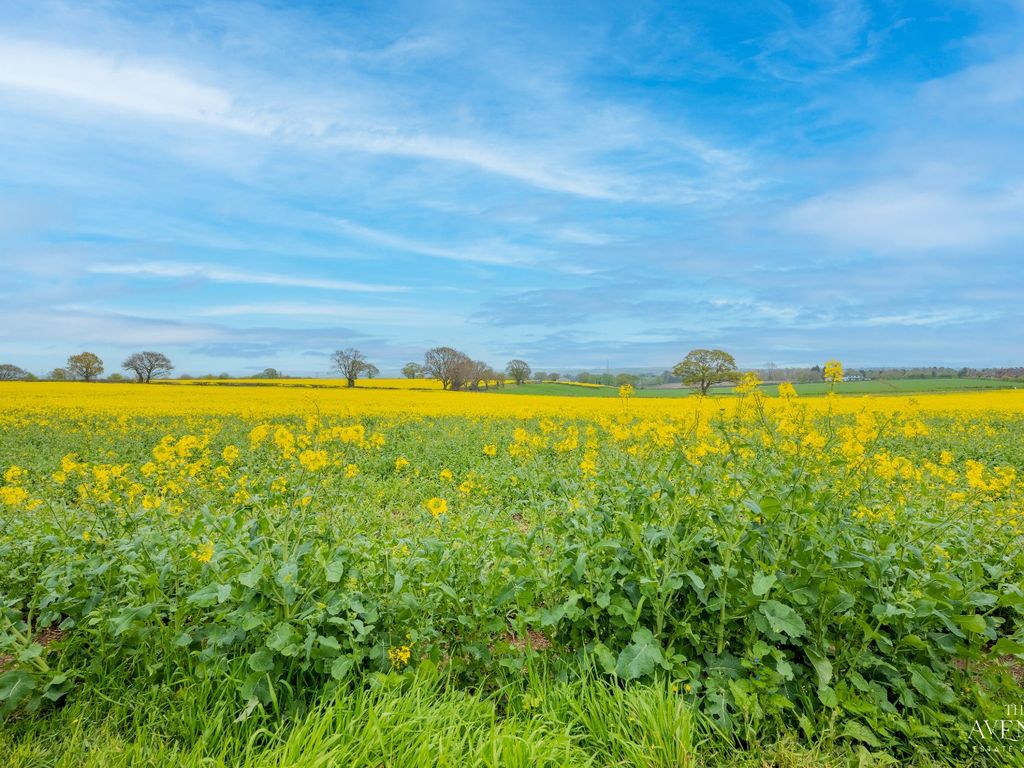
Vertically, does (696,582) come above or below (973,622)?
above

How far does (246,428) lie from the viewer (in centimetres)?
1497

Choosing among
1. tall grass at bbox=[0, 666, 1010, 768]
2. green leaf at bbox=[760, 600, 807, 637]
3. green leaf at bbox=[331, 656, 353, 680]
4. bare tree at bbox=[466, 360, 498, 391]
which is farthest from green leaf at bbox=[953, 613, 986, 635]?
bare tree at bbox=[466, 360, 498, 391]

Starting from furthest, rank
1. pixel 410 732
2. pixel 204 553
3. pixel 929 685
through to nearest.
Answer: pixel 204 553, pixel 929 685, pixel 410 732

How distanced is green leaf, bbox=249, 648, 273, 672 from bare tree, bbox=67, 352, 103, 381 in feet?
192

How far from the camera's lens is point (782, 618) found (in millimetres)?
3016

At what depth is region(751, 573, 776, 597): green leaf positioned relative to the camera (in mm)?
2916

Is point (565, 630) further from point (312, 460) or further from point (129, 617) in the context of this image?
point (129, 617)

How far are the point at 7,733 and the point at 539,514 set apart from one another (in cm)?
334

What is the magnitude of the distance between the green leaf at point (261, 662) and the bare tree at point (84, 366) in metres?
58.7

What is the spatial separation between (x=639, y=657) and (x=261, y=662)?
2.10 m

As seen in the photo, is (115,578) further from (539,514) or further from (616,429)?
(616,429)

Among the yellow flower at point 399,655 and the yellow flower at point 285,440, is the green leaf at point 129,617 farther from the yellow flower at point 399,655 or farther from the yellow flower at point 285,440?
the yellow flower at point 399,655

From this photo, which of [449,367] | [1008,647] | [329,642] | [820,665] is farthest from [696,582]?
[449,367]

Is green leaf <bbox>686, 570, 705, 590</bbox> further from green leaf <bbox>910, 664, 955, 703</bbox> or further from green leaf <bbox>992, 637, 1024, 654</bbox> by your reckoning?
green leaf <bbox>992, 637, 1024, 654</bbox>
